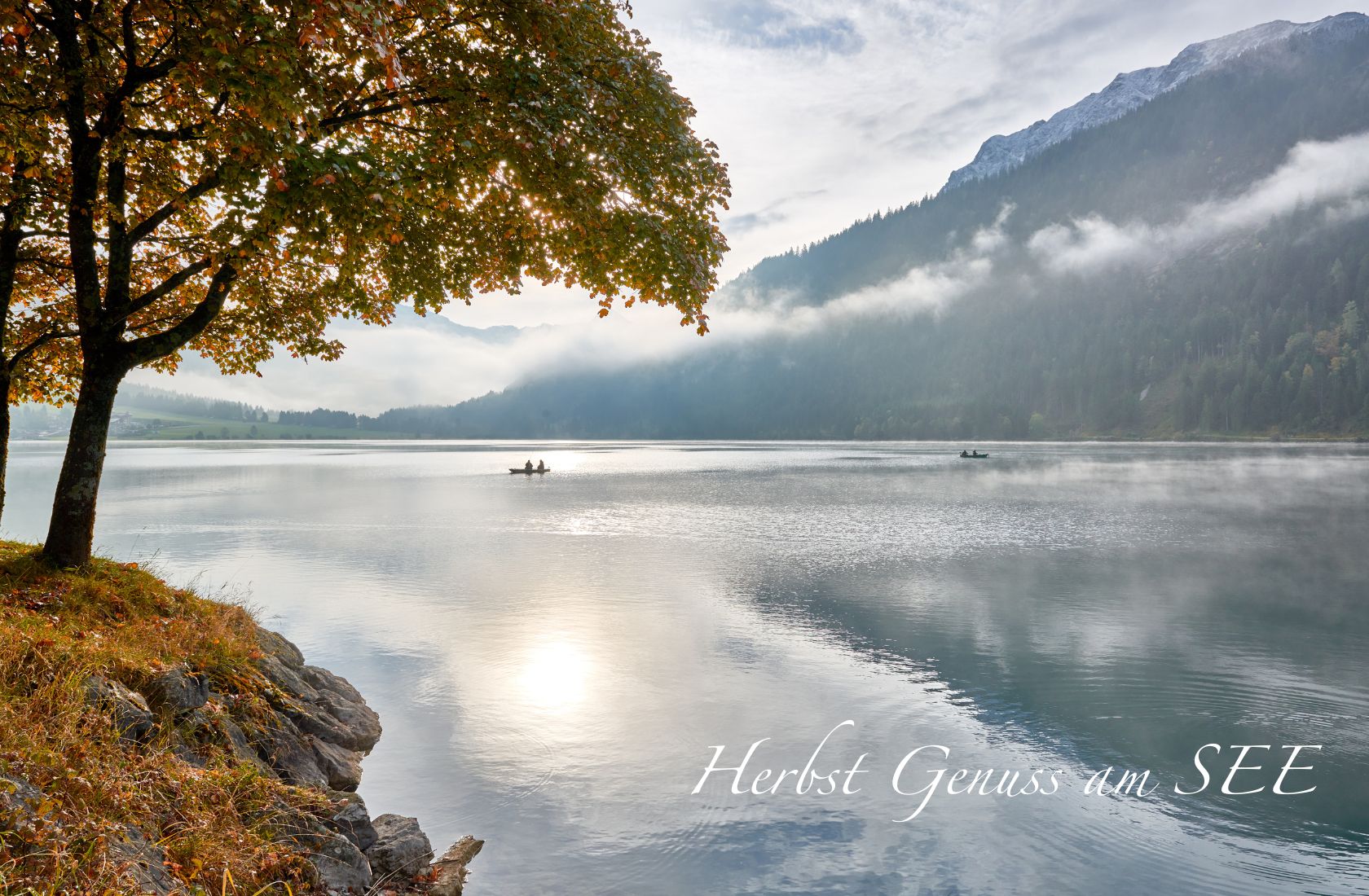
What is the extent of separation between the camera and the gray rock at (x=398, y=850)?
7.98 metres

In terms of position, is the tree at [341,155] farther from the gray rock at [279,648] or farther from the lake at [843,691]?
the lake at [843,691]

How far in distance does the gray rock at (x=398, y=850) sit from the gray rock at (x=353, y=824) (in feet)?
0.35

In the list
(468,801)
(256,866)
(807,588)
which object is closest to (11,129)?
(256,866)

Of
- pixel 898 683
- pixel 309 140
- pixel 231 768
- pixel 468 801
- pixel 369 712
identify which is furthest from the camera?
pixel 898 683

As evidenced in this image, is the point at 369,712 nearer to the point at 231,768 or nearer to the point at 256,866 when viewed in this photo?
the point at 231,768

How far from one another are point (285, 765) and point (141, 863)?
4.18 metres

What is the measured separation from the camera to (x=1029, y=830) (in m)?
10.1

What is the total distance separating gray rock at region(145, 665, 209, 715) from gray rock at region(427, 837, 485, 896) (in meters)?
3.41

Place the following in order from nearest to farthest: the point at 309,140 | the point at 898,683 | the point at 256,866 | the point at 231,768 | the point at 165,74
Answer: the point at 256,866 < the point at 231,768 < the point at 309,140 < the point at 165,74 < the point at 898,683

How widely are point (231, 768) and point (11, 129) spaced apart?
8602 millimetres

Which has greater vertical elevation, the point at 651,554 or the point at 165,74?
the point at 165,74

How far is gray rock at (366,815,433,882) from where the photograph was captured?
314 inches

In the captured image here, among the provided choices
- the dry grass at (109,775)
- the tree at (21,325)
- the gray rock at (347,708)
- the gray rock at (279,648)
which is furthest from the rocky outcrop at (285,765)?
the tree at (21,325)

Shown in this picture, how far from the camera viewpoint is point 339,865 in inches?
280
